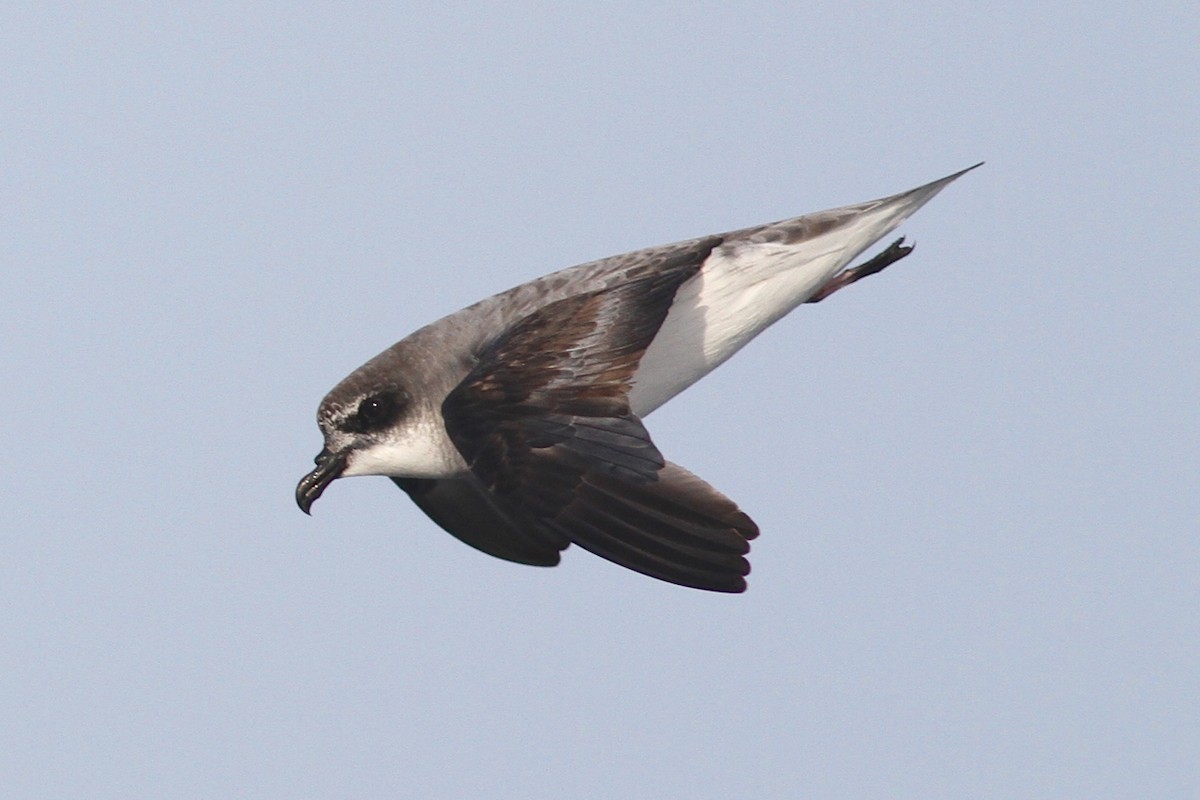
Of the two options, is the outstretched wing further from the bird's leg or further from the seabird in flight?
the bird's leg

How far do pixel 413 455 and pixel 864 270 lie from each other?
8.68 ft

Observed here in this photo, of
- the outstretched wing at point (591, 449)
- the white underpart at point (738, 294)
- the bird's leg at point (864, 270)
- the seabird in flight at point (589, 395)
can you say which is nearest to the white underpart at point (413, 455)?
the seabird in flight at point (589, 395)

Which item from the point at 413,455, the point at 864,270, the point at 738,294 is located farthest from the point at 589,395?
the point at 864,270

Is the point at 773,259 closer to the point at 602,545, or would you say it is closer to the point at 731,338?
the point at 731,338

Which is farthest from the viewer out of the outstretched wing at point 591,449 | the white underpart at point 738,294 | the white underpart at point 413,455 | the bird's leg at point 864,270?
the bird's leg at point 864,270

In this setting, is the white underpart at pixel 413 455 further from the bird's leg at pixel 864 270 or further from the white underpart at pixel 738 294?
the bird's leg at pixel 864 270

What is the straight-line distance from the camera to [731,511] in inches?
307

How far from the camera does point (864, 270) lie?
10430 millimetres

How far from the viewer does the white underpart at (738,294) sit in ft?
30.8

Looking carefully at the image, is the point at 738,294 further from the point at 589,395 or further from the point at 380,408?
the point at 380,408

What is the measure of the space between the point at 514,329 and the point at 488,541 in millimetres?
1805

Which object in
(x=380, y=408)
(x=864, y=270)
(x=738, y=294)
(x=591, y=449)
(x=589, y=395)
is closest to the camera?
(x=591, y=449)

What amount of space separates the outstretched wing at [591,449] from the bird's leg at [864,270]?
1749 millimetres

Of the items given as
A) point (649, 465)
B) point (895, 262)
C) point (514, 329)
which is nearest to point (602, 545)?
point (649, 465)
